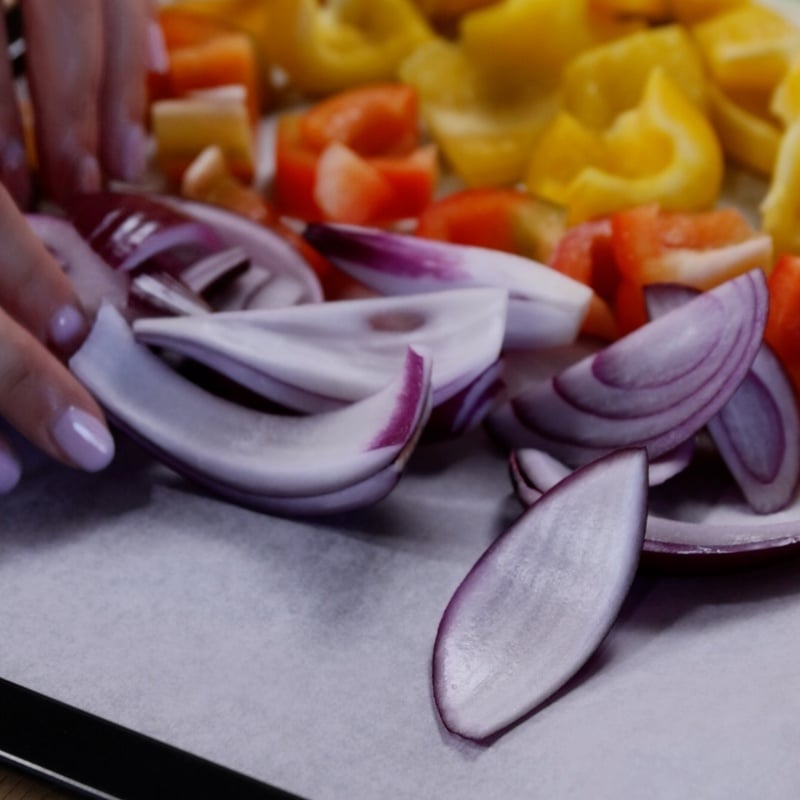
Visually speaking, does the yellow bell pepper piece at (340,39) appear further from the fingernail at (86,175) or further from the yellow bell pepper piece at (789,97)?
the yellow bell pepper piece at (789,97)

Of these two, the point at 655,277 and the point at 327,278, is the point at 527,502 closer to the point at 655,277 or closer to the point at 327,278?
the point at 655,277

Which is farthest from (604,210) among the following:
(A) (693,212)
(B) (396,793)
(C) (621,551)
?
(B) (396,793)

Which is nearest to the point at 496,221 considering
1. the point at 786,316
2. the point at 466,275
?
the point at 466,275

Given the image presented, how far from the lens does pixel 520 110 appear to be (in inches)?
79.7

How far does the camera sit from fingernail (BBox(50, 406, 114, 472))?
123 centimetres

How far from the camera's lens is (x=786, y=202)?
163 cm

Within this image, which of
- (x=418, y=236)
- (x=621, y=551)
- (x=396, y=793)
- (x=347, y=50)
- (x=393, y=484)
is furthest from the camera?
(x=347, y=50)

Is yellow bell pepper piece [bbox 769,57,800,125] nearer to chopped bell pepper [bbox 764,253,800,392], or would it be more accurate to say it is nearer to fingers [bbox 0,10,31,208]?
chopped bell pepper [bbox 764,253,800,392]

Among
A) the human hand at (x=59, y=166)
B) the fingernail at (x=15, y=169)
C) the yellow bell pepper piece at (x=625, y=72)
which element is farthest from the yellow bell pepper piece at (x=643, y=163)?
the fingernail at (x=15, y=169)

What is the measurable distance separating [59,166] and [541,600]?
1.06 metres

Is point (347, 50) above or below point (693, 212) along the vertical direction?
above

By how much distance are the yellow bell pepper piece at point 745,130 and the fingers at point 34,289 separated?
1134mm

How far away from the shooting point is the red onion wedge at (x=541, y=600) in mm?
1046

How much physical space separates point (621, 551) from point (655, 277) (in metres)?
0.49
